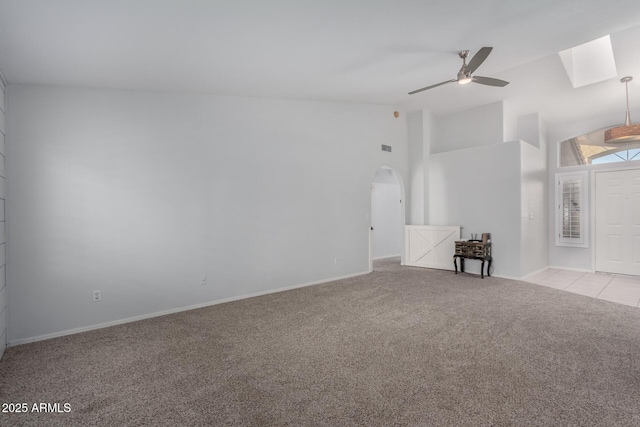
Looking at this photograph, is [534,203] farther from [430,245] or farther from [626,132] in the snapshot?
[430,245]

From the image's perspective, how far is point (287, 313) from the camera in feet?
11.8

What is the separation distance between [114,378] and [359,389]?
1798 millimetres

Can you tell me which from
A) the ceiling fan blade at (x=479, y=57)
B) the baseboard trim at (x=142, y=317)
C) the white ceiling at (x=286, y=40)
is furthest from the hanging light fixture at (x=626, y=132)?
the baseboard trim at (x=142, y=317)

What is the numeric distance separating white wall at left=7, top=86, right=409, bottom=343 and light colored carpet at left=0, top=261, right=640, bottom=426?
1.50 feet

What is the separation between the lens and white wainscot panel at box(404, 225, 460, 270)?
6.00m

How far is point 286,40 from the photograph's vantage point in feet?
9.11

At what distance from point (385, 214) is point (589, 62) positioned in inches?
189

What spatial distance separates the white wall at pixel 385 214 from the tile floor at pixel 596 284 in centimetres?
325

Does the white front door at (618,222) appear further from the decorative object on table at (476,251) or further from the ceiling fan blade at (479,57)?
the ceiling fan blade at (479,57)

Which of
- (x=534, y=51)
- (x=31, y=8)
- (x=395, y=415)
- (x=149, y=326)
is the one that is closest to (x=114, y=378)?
(x=149, y=326)

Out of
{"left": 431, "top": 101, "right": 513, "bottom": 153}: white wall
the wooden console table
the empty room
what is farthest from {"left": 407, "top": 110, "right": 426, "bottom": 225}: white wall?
the wooden console table

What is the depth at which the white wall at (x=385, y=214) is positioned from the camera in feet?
25.7

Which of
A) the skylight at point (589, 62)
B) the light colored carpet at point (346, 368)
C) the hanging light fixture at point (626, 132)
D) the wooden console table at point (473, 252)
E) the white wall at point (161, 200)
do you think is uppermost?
the skylight at point (589, 62)

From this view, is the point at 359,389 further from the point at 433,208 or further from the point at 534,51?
the point at 433,208
